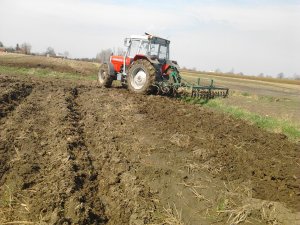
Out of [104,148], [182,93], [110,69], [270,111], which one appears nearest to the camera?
[104,148]

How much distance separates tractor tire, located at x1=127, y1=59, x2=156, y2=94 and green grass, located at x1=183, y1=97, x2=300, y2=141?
4.99ft

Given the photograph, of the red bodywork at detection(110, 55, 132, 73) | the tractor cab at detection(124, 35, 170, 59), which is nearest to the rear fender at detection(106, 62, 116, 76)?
the red bodywork at detection(110, 55, 132, 73)

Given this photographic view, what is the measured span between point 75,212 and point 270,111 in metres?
9.51

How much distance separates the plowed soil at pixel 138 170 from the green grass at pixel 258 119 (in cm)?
74

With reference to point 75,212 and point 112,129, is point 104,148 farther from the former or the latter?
point 75,212

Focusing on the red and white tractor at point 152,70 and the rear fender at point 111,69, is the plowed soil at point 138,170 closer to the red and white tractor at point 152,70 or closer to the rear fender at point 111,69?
the red and white tractor at point 152,70

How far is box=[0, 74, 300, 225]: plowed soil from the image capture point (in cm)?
453

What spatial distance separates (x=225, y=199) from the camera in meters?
4.95

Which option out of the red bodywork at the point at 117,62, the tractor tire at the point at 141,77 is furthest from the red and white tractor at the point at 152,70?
the red bodywork at the point at 117,62

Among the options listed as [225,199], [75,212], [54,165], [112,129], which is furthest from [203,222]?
[112,129]

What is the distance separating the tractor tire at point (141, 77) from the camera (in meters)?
12.7

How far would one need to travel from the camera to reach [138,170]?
Result: 18.5 feet

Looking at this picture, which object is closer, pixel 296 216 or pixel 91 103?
pixel 296 216

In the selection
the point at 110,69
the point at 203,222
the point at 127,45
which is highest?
the point at 127,45
